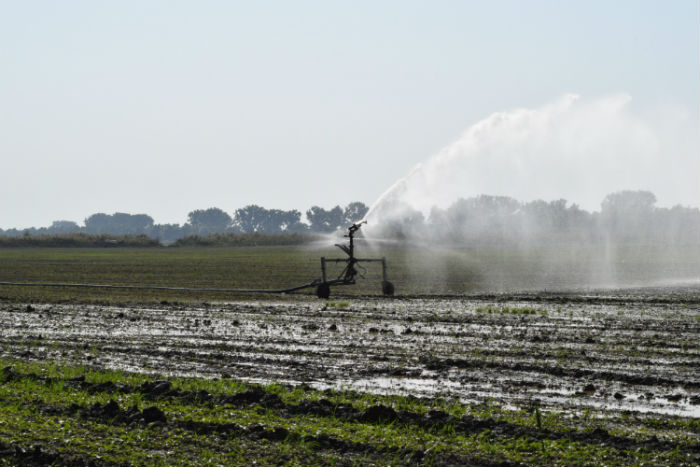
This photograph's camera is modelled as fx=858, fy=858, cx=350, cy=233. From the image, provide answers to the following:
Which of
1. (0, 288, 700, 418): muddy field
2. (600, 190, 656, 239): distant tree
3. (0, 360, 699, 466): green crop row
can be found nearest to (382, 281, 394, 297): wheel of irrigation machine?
(0, 288, 700, 418): muddy field

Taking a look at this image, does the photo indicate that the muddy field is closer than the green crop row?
No

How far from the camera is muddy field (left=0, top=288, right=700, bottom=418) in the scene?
38.4 ft

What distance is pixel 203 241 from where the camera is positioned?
12106 centimetres

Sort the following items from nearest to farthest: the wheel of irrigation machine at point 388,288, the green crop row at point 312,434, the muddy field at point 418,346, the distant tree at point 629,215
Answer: the green crop row at point 312,434 < the muddy field at point 418,346 < the wheel of irrigation machine at point 388,288 < the distant tree at point 629,215

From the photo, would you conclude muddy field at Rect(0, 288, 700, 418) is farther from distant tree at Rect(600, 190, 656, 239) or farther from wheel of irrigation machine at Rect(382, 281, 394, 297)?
distant tree at Rect(600, 190, 656, 239)

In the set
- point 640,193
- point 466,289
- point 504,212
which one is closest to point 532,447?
point 466,289

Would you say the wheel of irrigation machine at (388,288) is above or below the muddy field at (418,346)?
above

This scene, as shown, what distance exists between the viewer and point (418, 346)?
16.1 metres

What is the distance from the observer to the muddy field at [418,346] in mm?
11703

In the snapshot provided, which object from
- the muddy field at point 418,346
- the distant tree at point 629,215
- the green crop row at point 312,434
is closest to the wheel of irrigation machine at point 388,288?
the muddy field at point 418,346

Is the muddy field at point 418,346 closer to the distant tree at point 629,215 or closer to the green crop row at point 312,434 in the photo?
the green crop row at point 312,434

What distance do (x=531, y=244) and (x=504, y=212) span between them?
58.0 feet

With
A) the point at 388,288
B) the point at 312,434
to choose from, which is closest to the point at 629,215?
the point at 388,288

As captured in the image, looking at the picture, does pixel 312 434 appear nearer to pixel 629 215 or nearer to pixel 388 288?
pixel 388 288
